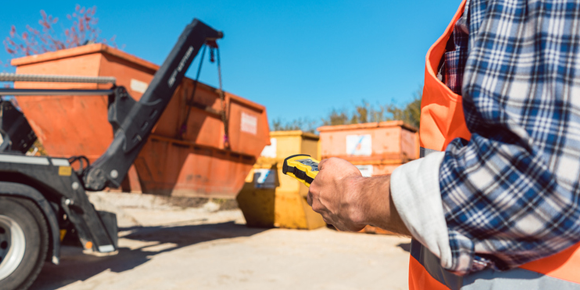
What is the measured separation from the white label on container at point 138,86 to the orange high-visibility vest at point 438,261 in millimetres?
4994

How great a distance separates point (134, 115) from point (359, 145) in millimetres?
5362

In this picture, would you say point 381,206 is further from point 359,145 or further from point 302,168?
point 359,145

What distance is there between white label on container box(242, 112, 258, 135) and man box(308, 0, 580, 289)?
21.4ft

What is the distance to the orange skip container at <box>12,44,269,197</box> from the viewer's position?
482 centimetres

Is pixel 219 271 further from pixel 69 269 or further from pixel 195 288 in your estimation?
pixel 69 269

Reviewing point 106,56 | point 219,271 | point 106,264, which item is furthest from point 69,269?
point 106,56

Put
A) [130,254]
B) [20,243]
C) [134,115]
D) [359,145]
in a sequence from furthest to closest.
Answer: [359,145], [130,254], [134,115], [20,243]

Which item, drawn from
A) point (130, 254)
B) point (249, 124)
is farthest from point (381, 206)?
point (249, 124)

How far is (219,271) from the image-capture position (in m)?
4.54

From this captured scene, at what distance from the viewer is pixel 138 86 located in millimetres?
5246

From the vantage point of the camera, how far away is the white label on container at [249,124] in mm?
7180

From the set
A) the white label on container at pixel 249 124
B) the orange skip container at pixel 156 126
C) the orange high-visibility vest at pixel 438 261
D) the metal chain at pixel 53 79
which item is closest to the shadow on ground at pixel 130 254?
the orange skip container at pixel 156 126

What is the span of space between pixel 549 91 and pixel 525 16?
160 millimetres

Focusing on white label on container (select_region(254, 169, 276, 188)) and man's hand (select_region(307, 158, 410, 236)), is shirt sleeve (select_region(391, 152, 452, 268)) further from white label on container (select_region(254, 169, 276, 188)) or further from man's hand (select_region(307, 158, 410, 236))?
white label on container (select_region(254, 169, 276, 188))
